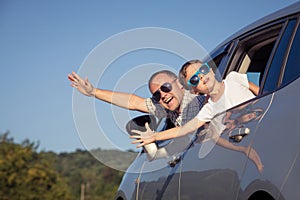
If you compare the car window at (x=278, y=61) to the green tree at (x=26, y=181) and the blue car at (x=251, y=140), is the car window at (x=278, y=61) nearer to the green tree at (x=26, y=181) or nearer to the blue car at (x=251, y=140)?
the blue car at (x=251, y=140)

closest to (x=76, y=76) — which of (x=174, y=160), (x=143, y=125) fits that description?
(x=143, y=125)

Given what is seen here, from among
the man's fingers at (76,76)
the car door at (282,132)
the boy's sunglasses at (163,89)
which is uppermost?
the man's fingers at (76,76)

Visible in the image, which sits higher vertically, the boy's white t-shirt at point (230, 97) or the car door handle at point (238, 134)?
the boy's white t-shirt at point (230, 97)

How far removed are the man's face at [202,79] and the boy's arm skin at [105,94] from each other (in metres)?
0.64

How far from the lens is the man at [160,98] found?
4.71m

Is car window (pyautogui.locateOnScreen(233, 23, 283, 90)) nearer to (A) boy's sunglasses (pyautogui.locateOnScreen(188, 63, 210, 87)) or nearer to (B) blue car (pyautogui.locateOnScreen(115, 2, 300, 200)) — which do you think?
(B) blue car (pyautogui.locateOnScreen(115, 2, 300, 200))

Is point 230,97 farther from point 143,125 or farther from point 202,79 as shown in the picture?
point 143,125

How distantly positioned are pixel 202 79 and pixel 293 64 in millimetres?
806

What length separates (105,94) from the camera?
5008 mm

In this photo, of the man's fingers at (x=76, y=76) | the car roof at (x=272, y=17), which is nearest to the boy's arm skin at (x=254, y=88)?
the car roof at (x=272, y=17)

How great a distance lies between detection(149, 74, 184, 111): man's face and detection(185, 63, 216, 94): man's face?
0.21 metres

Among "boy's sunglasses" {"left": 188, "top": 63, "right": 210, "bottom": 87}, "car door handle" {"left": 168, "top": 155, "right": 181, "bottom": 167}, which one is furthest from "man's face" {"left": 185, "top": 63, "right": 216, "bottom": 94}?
"car door handle" {"left": 168, "top": 155, "right": 181, "bottom": 167}

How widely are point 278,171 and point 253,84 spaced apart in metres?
1.33

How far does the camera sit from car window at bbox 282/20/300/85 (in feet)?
11.8
